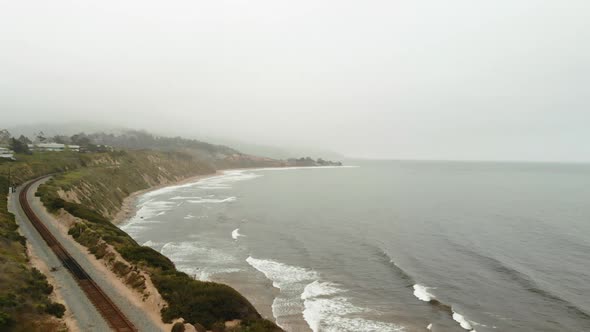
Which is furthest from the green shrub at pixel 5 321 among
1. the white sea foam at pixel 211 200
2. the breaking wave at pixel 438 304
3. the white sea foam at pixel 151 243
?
the white sea foam at pixel 211 200

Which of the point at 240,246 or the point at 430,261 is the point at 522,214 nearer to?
the point at 430,261

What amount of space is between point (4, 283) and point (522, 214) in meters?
86.3

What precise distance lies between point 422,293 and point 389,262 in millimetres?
9693

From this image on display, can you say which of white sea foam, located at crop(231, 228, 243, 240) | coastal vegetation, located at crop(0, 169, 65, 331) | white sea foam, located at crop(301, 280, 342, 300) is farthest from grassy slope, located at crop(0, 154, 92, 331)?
white sea foam, located at crop(231, 228, 243, 240)

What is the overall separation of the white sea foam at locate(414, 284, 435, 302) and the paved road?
2150 cm

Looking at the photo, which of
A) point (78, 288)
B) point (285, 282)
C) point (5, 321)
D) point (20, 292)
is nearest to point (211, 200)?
point (285, 282)

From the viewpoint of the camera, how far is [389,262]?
40.8 metres

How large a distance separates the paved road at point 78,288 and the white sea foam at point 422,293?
70.6 ft

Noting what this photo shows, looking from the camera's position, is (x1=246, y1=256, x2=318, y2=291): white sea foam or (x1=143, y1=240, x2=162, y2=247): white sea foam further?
(x1=143, y1=240, x2=162, y2=247): white sea foam

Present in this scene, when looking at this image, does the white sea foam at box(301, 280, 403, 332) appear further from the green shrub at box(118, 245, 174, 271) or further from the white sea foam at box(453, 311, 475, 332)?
the green shrub at box(118, 245, 174, 271)

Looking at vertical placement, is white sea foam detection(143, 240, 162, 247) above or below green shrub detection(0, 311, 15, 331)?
below

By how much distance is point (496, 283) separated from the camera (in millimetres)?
34656

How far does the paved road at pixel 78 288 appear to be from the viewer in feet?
66.2

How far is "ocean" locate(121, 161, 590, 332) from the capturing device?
27.2m
